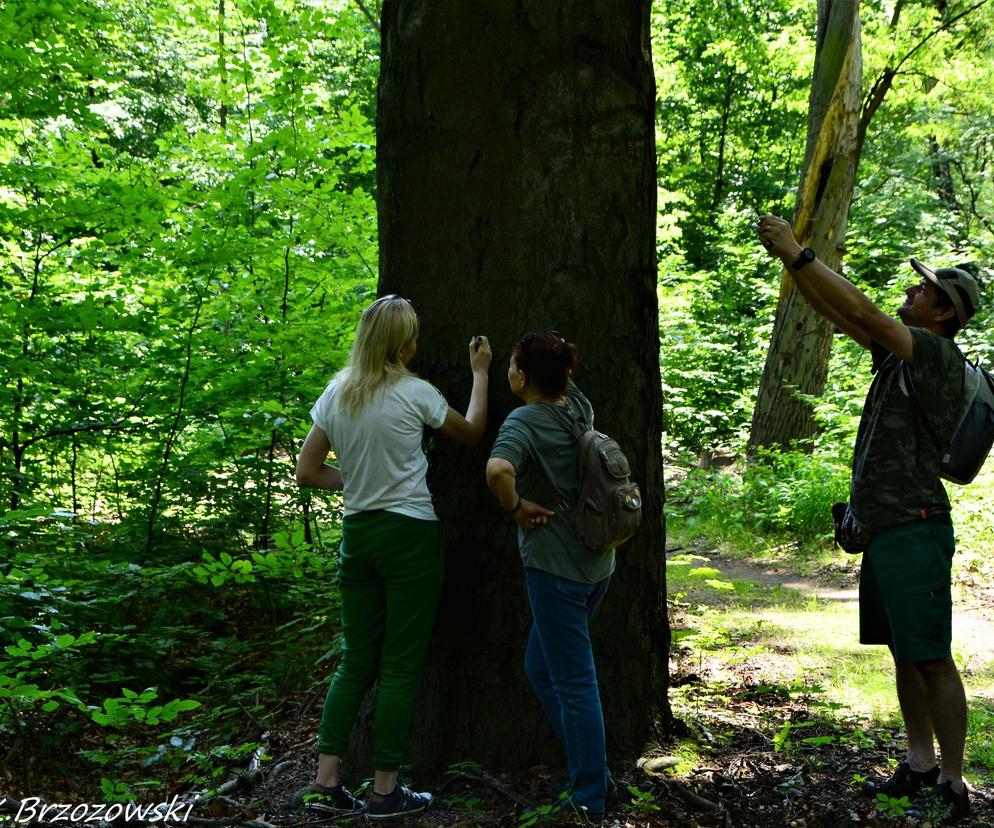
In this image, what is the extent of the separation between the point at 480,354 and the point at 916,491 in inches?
68.8

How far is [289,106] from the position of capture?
7109mm

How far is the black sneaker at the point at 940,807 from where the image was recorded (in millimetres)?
3289

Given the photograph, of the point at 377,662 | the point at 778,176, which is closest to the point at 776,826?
the point at 377,662

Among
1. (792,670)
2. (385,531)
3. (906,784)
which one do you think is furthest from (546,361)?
(792,670)

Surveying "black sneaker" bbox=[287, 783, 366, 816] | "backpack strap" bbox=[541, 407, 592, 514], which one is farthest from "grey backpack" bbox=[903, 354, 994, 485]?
"black sneaker" bbox=[287, 783, 366, 816]

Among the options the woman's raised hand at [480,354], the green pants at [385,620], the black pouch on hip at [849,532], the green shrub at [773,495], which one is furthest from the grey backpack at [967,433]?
the green shrub at [773,495]

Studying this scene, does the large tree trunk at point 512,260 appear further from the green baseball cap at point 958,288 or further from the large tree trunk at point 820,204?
the large tree trunk at point 820,204

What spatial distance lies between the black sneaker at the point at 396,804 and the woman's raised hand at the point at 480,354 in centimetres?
168

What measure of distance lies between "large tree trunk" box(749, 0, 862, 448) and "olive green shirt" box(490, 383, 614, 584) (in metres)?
8.91

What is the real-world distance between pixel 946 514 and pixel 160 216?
232 inches

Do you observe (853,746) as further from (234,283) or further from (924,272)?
(234,283)

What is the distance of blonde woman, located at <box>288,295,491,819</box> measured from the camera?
3447 mm

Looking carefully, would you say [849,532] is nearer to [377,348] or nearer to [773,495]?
[377,348]

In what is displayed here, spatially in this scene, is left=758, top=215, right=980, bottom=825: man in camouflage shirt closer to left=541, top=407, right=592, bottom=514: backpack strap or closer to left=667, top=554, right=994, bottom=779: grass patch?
left=667, top=554, right=994, bottom=779: grass patch
